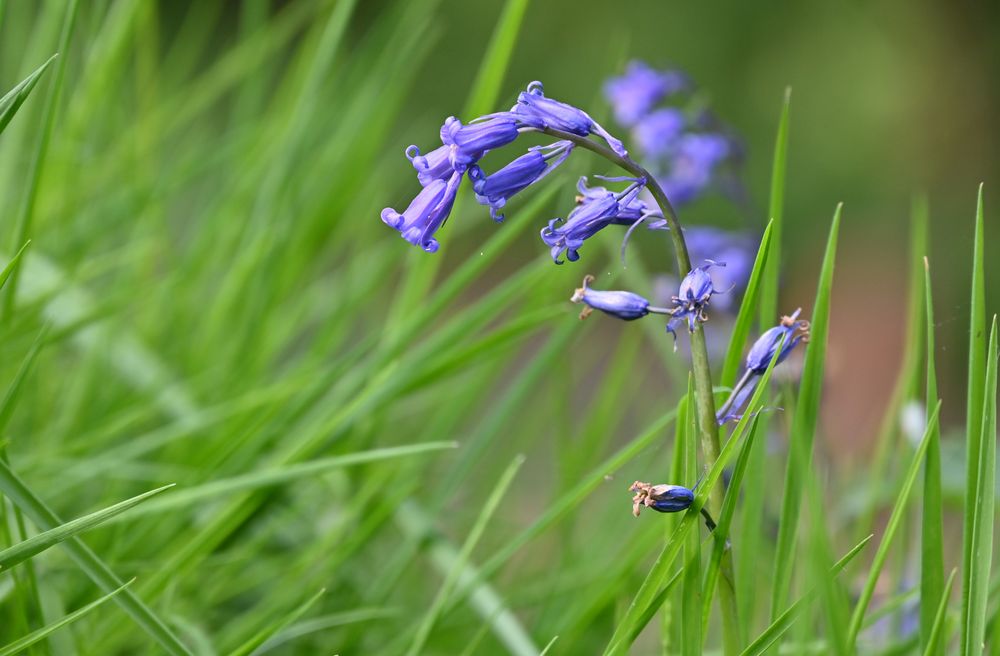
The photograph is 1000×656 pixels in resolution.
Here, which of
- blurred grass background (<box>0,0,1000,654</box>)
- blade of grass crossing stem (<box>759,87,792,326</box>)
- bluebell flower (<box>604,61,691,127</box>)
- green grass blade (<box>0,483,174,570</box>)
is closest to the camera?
green grass blade (<box>0,483,174,570</box>)

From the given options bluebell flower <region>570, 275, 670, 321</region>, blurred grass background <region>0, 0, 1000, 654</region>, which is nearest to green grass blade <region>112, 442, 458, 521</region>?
blurred grass background <region>0, 0, 1000, 654</region>

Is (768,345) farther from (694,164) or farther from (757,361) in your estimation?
(694,164)

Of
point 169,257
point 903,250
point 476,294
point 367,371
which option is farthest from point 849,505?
point 476,294

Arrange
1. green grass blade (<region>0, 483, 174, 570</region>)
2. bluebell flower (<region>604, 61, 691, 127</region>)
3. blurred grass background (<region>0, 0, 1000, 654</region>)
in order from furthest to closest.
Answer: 1. bluebell flower (<region>604, 61, 691, 127</region>)
2. blurred grass background (<region>0, 0, 1000, 654</region>)
3. green grass blade (<region>0, 483, 174, 570</region>)

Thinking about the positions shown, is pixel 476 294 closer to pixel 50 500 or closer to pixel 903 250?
pixel 903 250

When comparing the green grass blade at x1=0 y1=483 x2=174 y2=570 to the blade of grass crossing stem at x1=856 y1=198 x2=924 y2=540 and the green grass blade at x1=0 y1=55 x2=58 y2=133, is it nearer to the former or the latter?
the green grass blade at x1=0 y1=55 x2=58 y2=133

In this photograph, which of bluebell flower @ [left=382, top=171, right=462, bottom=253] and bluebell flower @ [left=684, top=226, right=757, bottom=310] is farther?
bluebell flower @ [left=684, top=226, right=757, bottom=310]

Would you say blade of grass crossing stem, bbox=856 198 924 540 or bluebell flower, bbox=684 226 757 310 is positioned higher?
bluebell flower, bbox=684 226 757 310
